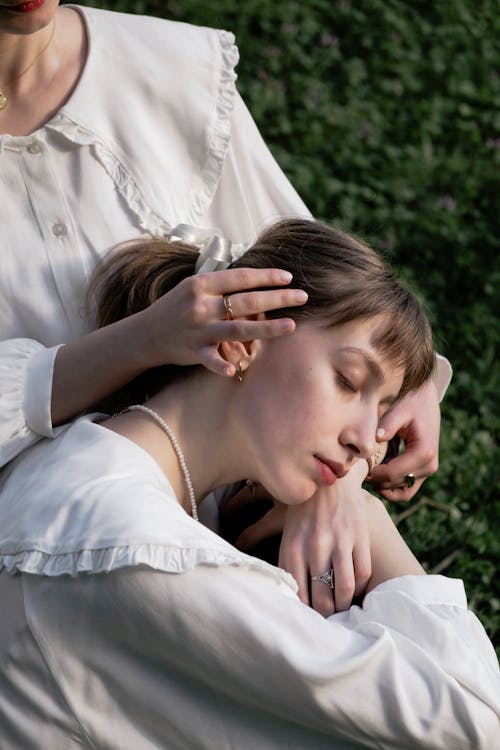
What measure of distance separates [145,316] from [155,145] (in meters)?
0.70

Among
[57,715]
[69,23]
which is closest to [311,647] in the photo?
[57,715]

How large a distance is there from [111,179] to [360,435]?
92 centimetres

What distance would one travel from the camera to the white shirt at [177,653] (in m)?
2.32

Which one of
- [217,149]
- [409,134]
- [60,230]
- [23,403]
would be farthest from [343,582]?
[409,134]

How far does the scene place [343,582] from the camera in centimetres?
278

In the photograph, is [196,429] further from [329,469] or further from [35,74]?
[35,74]

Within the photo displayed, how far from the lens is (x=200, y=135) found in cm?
334

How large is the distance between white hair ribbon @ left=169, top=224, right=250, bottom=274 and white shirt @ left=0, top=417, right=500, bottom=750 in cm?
60

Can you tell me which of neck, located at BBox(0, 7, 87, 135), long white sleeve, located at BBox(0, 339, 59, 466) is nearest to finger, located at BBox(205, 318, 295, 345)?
long white sleeve, located at BBox(0, 339, 59, 466)

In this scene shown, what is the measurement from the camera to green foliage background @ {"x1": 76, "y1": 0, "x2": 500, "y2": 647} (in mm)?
5328

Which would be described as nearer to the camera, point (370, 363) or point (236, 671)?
point (236, 671)

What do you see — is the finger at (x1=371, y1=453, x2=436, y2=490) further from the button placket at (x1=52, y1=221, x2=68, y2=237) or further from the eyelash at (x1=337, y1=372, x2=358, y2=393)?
the button placket at (x1=52, y1=221, x2=68, y2=237)

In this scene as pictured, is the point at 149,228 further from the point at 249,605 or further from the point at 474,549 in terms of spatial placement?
the point at 474,549

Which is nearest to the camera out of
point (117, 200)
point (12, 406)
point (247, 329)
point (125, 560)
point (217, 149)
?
point (125, 560)
